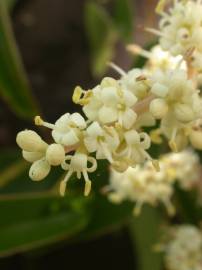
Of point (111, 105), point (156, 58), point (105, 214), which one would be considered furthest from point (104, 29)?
point (111, 105)

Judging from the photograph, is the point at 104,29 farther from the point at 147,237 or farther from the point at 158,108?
the point at 158,108

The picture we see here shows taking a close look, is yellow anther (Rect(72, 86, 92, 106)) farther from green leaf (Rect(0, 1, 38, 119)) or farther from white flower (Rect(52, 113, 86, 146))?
green leaf (Rect(0, 1, 38, 119))

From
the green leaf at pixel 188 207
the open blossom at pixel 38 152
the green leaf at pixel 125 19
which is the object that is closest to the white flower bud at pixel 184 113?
the open blossom at pixel 38 152

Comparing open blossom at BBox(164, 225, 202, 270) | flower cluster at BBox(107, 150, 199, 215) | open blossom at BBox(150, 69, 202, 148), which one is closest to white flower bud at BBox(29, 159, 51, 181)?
open blossom at BBox(150, 69, 202, 148)

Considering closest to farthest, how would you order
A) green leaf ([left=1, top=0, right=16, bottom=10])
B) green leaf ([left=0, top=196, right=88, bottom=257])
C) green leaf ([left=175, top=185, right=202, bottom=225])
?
green leaf ([left=0, top=196, right=88, bottom=257]) < green leaf ([left=175, top=185, right=202, bottom=225]) < green leaf ([left=1, top=0, right=16, bottom=10])

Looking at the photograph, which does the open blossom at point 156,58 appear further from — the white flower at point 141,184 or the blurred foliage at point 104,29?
the blurred foliage at point 104,29
